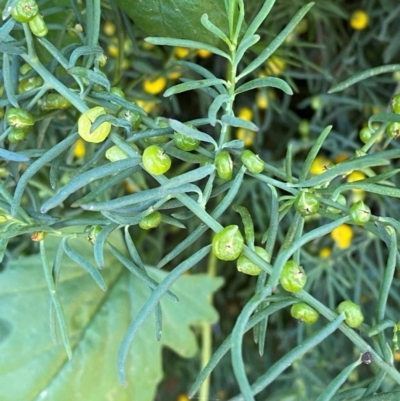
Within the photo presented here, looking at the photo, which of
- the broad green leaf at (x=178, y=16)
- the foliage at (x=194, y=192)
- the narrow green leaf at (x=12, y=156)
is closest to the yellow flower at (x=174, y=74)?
the foliage at (x=194, y=192)

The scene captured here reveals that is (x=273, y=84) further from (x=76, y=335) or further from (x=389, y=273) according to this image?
(x=76, y=335)

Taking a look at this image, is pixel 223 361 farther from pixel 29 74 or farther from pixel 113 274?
pixel 29 74

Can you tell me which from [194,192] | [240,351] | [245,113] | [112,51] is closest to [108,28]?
[112,51]

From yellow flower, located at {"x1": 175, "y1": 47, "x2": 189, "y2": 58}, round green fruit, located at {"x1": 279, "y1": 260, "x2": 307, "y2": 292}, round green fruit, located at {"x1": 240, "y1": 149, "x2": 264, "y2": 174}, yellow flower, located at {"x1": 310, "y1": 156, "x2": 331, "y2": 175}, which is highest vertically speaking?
round green fruit, located at {"x1": 240, "y1": 149, "x2": 264, "y2": 174}

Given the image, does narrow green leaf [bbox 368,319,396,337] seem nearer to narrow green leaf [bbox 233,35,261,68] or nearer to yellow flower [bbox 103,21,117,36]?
narrow green leaf [bbox 233,35,261,68]

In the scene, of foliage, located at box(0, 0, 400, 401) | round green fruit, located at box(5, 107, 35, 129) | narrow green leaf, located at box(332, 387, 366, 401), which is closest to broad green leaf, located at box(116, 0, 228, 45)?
foliage, located at box(0, 0, 400, 401)

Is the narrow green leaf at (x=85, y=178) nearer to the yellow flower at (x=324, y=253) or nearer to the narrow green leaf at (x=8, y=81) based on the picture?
the narrow green leaf at (x=8, y=81)

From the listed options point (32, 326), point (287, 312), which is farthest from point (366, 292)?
point (32, 326)
